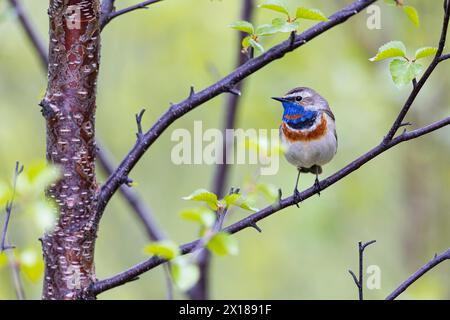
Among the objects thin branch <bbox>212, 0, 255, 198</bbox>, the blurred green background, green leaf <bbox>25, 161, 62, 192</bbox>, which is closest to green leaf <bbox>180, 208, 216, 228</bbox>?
green leaf <bbox>25, 161, 62, 192</bbox>

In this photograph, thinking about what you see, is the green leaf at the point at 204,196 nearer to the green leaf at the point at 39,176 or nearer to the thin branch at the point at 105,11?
the green leaf at the point at 39,176

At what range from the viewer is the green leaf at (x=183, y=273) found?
1.40 meters

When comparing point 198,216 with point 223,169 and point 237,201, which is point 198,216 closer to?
point 237,201

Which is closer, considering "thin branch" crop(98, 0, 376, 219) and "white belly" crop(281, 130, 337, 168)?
"thin branch" crop(98, 0, 376, 219)

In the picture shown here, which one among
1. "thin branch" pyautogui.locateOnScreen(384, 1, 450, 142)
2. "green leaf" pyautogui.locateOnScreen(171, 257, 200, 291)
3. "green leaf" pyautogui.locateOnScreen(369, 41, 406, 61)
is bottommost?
"green leaf" pyautogui.locateOnScreen(171, 257, 200, 291)

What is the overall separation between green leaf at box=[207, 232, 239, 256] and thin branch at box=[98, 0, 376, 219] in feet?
2.10

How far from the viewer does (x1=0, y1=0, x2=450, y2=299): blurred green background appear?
17.4ft

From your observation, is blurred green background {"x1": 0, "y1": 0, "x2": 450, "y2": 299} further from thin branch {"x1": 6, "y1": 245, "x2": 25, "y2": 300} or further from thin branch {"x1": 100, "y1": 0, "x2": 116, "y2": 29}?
thin branch {"x1": 100, "y1": 0, "x2": 116, "y2": 29}

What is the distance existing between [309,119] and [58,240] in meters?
1.68

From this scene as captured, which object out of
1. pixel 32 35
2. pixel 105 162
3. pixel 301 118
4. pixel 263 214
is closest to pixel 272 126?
pixel 301 118

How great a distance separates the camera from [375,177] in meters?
6.27
